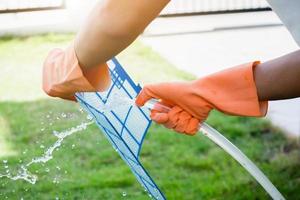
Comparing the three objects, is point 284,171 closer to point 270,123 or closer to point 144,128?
point 270,123

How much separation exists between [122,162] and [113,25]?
5.90 feet

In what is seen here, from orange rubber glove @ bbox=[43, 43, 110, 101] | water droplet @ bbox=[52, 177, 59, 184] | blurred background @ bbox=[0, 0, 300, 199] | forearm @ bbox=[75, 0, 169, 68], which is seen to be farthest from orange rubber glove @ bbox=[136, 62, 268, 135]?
water droplet @ bbox=[52, 177, 59, 184]

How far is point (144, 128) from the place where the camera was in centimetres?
167

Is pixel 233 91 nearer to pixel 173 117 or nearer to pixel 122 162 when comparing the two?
pixel 173 117

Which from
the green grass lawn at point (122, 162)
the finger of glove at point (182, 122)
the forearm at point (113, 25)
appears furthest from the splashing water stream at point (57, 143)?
the forearm at point (113, 25)

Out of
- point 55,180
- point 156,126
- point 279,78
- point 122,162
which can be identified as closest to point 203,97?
point 279,78

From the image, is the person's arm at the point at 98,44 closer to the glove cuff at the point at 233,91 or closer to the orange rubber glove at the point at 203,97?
the orange rubber glove at the point at 203,97

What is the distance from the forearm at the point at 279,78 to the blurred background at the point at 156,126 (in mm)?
1181

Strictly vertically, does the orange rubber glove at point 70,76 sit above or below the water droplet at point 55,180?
above

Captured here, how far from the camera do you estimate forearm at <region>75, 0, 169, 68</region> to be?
1286 mm

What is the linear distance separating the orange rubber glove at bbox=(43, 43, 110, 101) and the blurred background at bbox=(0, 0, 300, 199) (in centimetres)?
121

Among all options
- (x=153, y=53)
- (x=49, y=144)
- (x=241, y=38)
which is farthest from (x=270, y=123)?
(x=241, y=38)

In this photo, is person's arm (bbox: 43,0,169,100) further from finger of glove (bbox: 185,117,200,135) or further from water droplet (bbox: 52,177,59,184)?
water droplet (bbox: 52,177,59,184)

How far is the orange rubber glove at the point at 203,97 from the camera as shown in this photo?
156 cm
